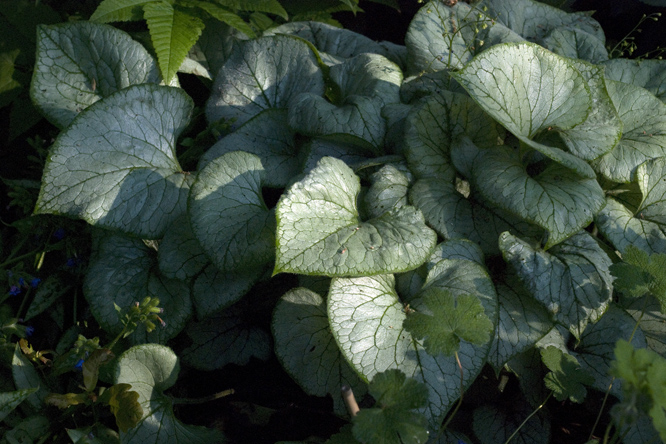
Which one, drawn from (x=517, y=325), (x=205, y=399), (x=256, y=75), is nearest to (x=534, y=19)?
(x=256, y=75)

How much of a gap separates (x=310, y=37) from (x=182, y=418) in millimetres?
1833

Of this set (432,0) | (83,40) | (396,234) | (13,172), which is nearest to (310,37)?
(432,0)

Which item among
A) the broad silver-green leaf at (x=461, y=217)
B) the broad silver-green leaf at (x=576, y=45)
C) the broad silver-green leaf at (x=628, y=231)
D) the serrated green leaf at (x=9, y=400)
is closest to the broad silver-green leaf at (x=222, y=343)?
the serrated green leaf at (x=9, y=400)

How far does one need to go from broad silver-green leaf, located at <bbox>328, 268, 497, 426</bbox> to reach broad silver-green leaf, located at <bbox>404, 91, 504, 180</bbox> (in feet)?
1.53

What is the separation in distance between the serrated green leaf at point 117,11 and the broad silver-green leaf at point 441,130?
1268 mm

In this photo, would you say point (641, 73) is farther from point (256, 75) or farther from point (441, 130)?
point (256, 75)

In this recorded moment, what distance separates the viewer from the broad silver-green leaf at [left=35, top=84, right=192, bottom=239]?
1.73 metres

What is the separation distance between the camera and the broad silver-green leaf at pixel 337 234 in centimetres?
139

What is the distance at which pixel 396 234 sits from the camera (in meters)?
1.52

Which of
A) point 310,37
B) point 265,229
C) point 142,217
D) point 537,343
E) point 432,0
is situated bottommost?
point 537,343

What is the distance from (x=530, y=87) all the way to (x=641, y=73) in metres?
0.80

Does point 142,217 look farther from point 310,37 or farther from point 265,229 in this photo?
point 310,37

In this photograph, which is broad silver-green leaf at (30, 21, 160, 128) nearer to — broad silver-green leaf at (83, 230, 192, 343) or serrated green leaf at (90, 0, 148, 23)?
serrated green leaf at (90, 0, 148, 23)

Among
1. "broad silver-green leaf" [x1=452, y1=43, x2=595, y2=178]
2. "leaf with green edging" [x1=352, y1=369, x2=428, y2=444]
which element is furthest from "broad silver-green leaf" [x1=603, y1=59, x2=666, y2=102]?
"leaf with green edging" [x1=352, y1=369, x2=428, y2=444]
